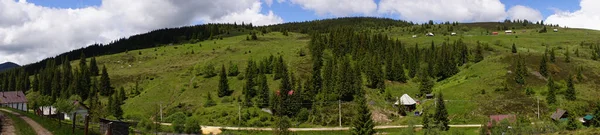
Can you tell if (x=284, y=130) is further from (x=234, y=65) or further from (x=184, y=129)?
(x=234, y=65)

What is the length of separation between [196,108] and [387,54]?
6887 centimetres

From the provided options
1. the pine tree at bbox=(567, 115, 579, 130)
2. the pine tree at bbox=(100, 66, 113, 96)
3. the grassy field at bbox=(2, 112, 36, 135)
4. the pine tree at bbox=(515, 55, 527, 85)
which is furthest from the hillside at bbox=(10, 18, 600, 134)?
the grassy field at bbox=(2, 112, 36, 135)

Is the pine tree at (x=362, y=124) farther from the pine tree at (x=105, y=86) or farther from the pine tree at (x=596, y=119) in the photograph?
the pine tree at (x=105, y=86)

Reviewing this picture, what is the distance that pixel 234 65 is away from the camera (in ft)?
484

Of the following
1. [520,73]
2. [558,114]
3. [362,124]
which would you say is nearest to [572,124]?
[558,114]

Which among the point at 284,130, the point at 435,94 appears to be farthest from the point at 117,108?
the point at 435,94

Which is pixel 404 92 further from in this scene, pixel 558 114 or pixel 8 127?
pixel 8 127

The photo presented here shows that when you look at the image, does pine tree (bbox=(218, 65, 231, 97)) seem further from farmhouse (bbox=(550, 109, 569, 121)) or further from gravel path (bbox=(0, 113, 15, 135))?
farmhouse (bbox=(550, 109, 569, 121))

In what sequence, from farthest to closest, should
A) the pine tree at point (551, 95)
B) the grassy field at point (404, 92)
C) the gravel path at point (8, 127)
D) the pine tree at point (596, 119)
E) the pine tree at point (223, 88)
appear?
the pine tree at point (223, 88) → the grassy field at point (404, 92) → the pine tree at point (551, 95) → the pine tree at point (596, 119) → the gravel path at point (8, 127)

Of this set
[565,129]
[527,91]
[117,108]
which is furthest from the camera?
[117,108]

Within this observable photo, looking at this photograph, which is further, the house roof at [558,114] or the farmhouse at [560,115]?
the house roof at [558,114]

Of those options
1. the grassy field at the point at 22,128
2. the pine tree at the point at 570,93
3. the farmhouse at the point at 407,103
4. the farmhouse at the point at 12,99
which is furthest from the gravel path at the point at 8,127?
the pine tree at the point at 570,93

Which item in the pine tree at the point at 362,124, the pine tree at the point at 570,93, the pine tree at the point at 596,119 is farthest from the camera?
the pine tree at the point at 570,93

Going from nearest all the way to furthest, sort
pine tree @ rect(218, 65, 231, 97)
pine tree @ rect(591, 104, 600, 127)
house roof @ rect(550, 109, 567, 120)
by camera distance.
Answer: pine tree @ rect(591, 104, 600, 127) → house roof @ rect(550, 109, 567, 120) → pine tree @ rect(218, 65, 231, 97)
